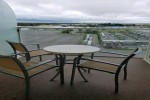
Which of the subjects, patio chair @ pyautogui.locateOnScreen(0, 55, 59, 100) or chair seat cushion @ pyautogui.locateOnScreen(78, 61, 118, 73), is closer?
patio chair @ pyautogui.locateOnScreen(0, 55, 59, 100)

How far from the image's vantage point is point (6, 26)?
14.3ft

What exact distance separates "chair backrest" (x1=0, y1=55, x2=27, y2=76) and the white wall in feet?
5.89

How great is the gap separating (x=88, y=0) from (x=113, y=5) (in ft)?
2.59

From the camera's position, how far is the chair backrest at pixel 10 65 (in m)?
2.21

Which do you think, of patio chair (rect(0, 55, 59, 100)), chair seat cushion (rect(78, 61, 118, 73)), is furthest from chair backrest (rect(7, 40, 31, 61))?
chair seat cushion (rect(78, 61, 118, 73))

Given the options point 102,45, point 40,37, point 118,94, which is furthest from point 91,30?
point 118,94

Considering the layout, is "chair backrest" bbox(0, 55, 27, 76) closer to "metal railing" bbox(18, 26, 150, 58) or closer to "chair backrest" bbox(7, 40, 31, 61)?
"chair backrest" bbox(7, 40, 31, 61)

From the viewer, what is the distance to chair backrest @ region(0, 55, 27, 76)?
7.24 ft

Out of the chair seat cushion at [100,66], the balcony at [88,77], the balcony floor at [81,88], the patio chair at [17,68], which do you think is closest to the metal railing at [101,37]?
the balcony at [88,77]

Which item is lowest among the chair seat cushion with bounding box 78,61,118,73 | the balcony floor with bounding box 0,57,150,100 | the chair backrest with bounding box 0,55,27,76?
the balcony floor with bounding box 0,57,150,100

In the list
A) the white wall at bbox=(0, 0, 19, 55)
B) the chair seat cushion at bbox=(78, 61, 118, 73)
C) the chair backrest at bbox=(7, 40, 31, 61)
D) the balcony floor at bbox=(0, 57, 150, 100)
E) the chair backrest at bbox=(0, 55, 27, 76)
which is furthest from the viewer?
the white wall at bbox=(0, 0, 19, 55)

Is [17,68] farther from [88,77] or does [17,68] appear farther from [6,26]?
[6,26]

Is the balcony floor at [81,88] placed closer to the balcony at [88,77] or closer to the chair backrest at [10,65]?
the balcony at [88,77]

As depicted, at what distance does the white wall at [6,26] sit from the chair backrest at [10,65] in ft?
5.89
